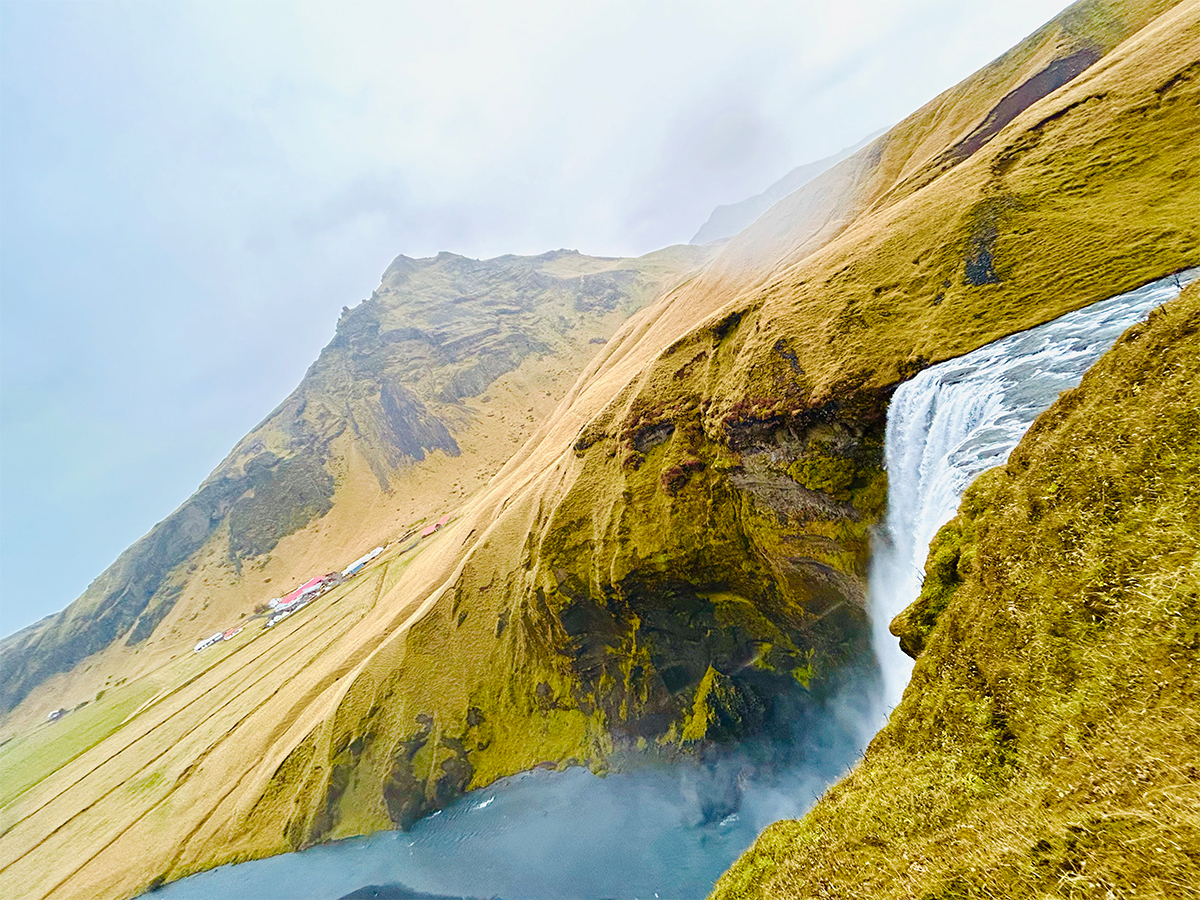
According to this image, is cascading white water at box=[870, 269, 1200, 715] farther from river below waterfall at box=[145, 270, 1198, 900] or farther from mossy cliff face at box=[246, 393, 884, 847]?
mossy cliff face at box=[246, 393, 884, 847]

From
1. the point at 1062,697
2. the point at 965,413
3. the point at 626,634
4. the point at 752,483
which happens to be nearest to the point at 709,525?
the point at 752,483

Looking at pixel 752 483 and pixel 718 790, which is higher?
pixel 752 483

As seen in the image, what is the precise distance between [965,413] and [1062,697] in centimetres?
2182

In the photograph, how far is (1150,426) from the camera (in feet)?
42.2

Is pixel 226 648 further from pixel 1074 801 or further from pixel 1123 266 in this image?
pixel 1123 266

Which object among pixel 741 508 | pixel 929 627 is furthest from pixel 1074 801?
pixel 741 508

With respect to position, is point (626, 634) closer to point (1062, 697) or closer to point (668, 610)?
point (668, 610)

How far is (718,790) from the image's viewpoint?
2030 inches

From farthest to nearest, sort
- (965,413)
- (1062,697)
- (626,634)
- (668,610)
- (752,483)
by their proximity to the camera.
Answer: (626,634), (668,610), (752,483), (965,413), (1062,697)

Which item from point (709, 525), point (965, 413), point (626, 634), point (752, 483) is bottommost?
point (626, 634)

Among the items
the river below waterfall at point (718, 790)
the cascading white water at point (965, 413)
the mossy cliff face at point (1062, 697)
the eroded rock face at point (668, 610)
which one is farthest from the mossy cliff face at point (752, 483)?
the mossy cliff face at point (1062, 697)

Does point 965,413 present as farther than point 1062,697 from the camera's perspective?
Yes

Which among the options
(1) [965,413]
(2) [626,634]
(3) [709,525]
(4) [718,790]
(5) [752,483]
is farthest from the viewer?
(2) [626,634]

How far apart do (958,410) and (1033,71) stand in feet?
227
